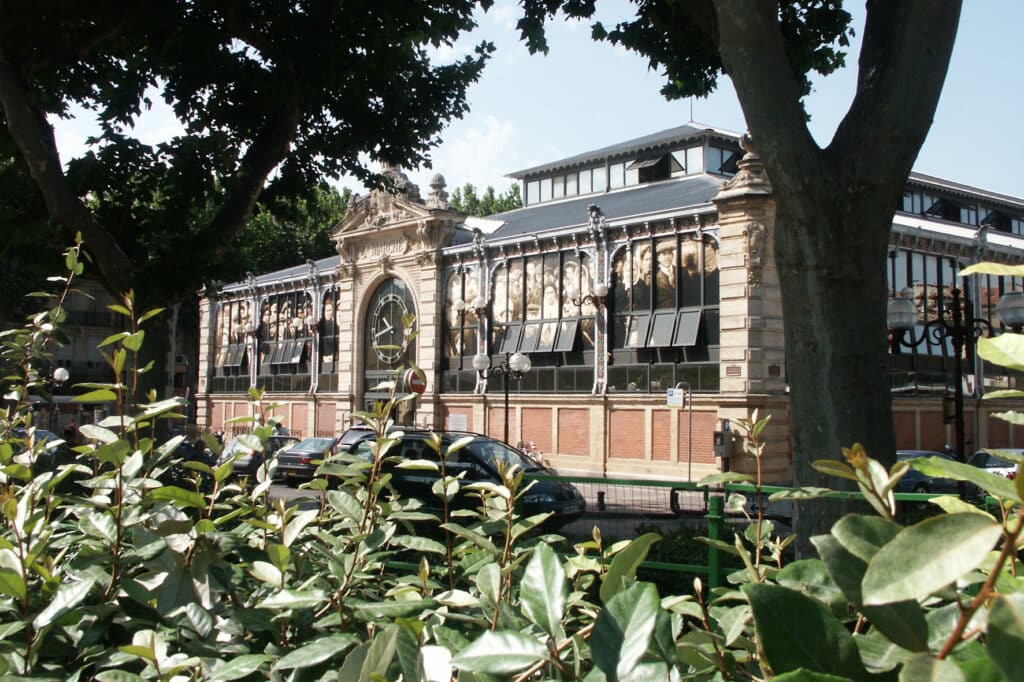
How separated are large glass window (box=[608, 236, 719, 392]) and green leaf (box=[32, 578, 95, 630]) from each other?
27433 millimetres

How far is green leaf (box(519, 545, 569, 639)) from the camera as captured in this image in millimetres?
1220

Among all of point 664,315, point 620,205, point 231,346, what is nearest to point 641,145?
point 620,205

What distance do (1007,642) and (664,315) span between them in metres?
29.5

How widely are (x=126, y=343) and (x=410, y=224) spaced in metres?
37.1

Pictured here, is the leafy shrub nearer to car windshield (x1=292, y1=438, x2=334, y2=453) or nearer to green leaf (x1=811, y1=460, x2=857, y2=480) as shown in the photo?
green leaf (x1=811, y1=460, x2=857, y2=480)

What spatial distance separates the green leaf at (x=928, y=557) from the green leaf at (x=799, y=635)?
0.18 metres

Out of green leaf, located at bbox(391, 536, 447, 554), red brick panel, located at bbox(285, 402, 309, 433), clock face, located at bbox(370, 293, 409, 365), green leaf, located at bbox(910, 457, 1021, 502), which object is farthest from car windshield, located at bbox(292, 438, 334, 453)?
green leaf, located at bbox(910, 457, 1021, 502)

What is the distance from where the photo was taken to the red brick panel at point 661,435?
29219 millimetres

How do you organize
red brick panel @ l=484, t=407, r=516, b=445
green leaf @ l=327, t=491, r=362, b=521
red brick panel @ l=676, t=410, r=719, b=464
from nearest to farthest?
green leaf @ l=327, t=491, r=362, b=521
red brick panel @ l=676, t=410, r=719, b=464
red brick panel @ l=484, t=407, r=516, b=445

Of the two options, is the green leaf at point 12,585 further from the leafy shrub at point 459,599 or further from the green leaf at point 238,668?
the green leaf at point 238,668

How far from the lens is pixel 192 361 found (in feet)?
208

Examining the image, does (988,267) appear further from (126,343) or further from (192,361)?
(192,361)

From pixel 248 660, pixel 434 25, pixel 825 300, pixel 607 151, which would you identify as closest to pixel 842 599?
pixel 248 660

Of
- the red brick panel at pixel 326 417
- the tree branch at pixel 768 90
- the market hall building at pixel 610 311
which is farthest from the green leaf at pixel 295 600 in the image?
the red brick panel at pixel 326 417
